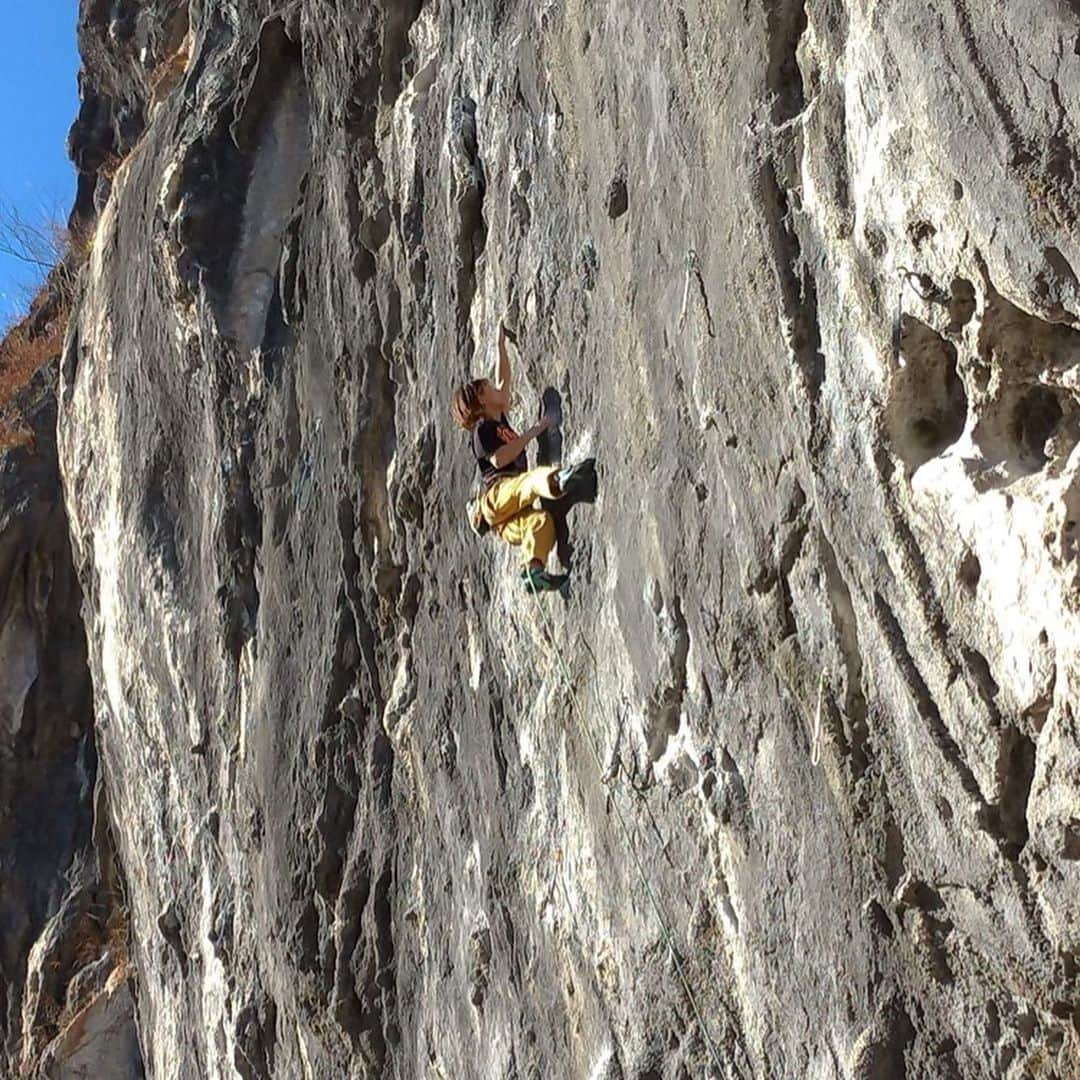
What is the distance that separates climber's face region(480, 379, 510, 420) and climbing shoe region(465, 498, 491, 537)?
0.36 m

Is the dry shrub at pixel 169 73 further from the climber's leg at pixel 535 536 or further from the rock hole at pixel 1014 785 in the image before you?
the rock hole at pixel 1014 785

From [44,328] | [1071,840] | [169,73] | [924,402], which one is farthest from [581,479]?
[44,328]

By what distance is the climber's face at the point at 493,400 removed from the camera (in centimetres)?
588

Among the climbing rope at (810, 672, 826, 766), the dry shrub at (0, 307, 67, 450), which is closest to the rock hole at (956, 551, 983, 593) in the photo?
the climbing rope at (810, 672, 826, 766)

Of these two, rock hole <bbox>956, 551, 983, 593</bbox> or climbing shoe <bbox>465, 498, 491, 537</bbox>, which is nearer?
rock hole <bbox>956, 551, 983, 593</bbox>

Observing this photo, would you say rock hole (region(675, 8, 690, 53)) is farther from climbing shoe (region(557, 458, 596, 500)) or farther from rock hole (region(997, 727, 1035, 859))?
rock hole (region(997, 727, 1035, 859))

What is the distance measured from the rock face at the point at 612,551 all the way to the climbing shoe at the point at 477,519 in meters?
0.20

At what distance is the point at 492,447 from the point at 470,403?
0.19 m

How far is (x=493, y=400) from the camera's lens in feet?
19.4

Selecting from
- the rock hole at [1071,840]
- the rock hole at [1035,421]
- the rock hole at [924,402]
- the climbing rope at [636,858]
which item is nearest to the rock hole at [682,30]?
the rock hole at [924,402]

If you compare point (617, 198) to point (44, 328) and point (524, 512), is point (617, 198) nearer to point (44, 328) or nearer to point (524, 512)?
point (524, 512)

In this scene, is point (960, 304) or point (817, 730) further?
point (817, 730)

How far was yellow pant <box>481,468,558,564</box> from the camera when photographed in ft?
18.4

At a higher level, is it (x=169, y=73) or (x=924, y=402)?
(x=169, y=73)
